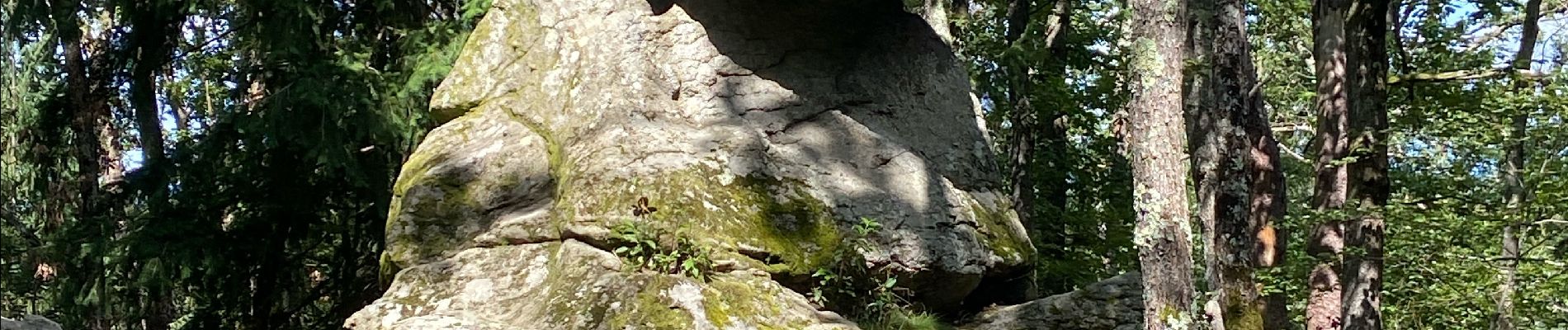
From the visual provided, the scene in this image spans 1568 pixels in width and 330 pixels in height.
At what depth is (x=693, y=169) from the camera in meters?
6.47

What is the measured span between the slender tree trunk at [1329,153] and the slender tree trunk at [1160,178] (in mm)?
3408

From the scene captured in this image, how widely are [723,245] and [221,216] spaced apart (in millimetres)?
5616

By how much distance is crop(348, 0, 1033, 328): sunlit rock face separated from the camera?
591 centimetres

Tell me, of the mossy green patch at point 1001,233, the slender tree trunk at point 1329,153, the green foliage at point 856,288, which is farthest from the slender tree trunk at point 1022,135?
the green foliage at point 856,288

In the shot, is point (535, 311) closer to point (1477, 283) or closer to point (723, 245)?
point (723, 245)

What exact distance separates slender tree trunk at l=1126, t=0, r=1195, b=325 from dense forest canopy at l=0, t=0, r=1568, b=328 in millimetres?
26

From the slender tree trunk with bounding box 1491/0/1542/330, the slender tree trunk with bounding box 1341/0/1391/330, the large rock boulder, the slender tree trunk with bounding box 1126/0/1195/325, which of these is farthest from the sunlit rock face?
the slender tree trunk with bounding box 1491/0/1542/330

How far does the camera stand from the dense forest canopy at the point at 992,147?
27.5 ft

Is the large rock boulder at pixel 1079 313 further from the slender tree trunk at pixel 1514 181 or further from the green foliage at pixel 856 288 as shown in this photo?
the slender tree trunk at pixel 1514 181

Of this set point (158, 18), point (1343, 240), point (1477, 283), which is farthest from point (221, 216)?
point (1477, 283)

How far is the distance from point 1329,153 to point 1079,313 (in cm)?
332

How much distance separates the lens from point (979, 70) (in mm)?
13109

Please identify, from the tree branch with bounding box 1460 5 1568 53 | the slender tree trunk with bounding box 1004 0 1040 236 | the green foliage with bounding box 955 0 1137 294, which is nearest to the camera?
the slender tree trunk with bounding box 1004 0 1040 236

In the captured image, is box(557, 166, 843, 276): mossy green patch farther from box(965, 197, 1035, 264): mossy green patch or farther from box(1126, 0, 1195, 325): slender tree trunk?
box(1126, 0, 1195, 325): slender tree trunk
